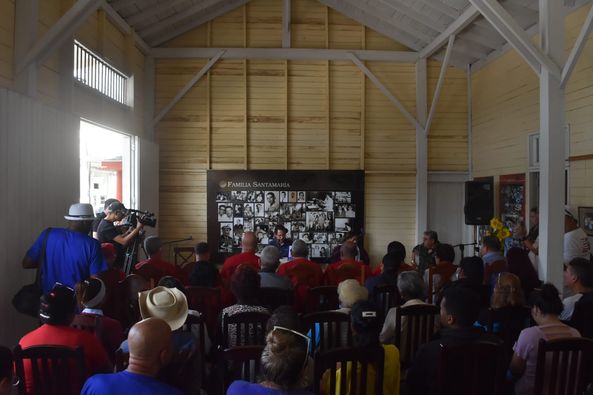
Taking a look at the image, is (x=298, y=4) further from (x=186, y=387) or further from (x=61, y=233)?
(x=186, y=387)

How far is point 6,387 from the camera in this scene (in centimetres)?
206

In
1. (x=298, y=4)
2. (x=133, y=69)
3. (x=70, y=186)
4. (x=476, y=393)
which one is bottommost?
(x=476, y=393)

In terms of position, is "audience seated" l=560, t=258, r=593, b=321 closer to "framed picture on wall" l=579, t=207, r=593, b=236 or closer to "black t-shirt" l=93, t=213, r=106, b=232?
"framed picture on wall" l=579, t=207, r=593, b=236

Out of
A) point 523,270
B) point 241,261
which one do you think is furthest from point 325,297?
point 523,270

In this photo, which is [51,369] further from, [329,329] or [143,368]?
[329,329]

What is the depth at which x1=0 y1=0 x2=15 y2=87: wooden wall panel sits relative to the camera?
17.0 feet

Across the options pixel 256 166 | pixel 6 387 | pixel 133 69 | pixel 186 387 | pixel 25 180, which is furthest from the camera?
pixel 256 166

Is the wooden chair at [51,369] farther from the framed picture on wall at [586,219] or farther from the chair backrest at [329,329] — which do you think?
the framed picture on wall at [586,219]

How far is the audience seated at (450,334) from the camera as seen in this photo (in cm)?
281

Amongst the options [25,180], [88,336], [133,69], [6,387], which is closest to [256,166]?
[133,69]

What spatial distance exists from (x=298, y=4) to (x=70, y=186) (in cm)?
653

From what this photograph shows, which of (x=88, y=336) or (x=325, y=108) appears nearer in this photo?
(x=88, y=336)

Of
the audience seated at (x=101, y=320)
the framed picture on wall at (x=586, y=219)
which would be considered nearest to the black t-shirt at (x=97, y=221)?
the audience seated at (x=101, y=320)

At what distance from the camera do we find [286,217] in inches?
410
